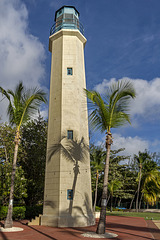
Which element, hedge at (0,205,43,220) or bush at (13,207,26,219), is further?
bush at (13,207,26,219)

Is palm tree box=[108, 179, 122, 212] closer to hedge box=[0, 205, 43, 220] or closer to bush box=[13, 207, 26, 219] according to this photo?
hedge box=[0, 205, 43, 220]

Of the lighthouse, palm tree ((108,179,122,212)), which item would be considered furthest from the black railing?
palm tree ((108,179,122,212))

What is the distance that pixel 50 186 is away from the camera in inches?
663

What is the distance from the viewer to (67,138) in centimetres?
1778

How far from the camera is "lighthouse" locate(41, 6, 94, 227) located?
52.7 feet

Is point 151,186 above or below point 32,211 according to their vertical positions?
above

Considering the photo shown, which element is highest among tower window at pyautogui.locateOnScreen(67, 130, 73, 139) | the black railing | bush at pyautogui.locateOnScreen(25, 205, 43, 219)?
the black railing

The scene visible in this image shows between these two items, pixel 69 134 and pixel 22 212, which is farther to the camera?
pixel 22 212

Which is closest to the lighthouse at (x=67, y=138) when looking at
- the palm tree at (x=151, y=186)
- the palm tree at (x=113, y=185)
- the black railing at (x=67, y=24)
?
the black railing at (x=67, y=24)

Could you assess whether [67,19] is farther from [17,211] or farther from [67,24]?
[17,211]

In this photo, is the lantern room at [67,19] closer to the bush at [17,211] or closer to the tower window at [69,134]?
the tower window at [69,134]

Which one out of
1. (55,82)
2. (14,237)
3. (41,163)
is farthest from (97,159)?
(14,237)

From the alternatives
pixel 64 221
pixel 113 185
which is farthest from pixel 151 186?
pixel 64 221

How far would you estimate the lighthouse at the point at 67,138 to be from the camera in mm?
16053
